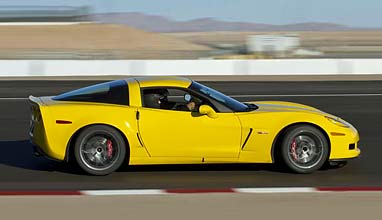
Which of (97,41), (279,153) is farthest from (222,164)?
(97,41)

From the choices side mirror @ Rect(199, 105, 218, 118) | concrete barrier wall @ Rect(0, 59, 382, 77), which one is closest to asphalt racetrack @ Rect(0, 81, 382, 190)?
side mirror @ Rect(199, 105, 218, 118)

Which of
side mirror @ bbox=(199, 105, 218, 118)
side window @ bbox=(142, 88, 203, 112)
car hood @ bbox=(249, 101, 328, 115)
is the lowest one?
car hood @ bbox=(249, 101, 328, 115)

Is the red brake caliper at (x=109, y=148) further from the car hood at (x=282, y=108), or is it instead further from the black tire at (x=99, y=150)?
the car hood at (x=282, y=108)

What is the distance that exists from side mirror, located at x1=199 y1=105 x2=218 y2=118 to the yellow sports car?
11 mm

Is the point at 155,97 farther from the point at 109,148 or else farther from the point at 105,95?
the point at 109,148

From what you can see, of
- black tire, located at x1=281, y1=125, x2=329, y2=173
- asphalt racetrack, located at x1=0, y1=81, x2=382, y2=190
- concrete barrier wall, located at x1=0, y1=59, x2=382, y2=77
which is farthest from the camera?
concrete barrier wall, located at x1=0, y1=59, x2=382, y2=77

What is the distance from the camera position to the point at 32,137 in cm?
877

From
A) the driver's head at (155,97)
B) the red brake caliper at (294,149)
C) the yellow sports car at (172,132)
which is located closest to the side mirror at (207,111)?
the yellow sports car at (172,132)

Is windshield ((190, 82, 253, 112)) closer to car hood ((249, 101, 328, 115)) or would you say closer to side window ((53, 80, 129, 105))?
car hood ((249, 101, 328, 115))

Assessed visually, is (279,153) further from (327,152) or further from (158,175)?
(158,175)

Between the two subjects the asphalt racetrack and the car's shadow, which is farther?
the car's shadow

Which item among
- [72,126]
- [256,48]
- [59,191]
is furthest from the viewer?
[256,48]

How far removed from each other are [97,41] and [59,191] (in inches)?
2500

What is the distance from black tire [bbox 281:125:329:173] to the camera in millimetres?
8445
